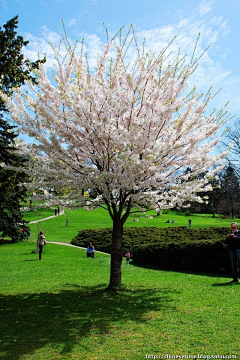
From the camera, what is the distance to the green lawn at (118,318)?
413 centimetres

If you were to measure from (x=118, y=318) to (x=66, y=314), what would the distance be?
45.5 inches

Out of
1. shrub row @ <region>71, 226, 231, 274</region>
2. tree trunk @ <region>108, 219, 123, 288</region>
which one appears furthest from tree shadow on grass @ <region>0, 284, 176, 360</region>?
shrub row @ <region>71, 226, 231, 274</region>

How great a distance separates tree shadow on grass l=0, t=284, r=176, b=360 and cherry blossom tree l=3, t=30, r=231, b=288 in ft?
7.80

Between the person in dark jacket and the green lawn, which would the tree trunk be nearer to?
the green lawn

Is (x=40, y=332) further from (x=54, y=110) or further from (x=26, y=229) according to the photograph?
(x=26, y=229)

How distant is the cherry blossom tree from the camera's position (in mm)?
5962

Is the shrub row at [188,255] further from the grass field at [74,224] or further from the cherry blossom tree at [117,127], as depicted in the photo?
the grass field at [74,224]

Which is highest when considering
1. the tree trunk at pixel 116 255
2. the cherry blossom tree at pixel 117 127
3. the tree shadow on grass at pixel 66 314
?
the cherry blossom tree at pixel 117 127

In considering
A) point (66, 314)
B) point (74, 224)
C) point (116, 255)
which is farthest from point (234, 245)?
point (74, 224)

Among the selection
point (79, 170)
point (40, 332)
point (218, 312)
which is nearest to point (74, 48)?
point (79, 170)

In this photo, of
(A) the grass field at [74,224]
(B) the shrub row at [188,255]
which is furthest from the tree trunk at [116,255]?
(A) the grass field at [74,224]

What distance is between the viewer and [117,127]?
20.9 ft

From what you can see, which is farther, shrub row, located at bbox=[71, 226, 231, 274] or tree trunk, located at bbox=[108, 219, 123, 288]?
shrub row, located at bbox=[71, 226, 231, 274]

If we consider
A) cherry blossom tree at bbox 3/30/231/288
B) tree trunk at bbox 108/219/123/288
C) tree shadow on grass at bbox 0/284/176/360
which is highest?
cherry blossom tree at bbox 3/30/231/288
